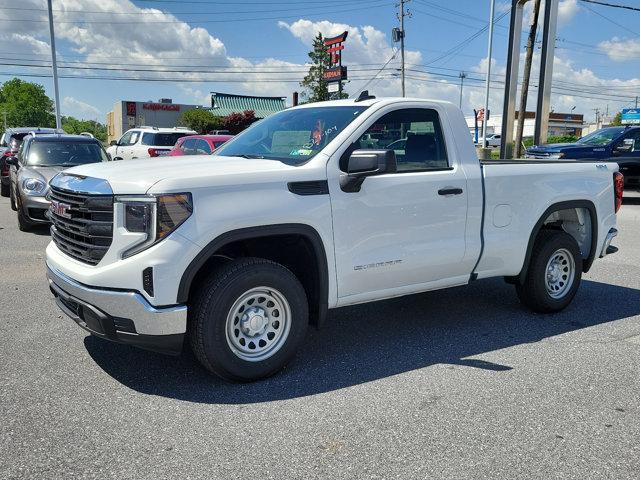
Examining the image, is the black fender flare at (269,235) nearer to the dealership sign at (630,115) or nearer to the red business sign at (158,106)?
the red business sign at (158,106)

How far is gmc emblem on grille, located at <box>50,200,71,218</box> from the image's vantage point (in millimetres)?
3996

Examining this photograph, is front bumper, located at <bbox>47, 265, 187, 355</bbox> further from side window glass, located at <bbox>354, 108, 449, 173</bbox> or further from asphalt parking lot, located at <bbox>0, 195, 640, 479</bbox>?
side window glass, located at <bbox>354, 108, 449, 173</bbox>

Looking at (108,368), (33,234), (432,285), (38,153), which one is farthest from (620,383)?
(38,153)

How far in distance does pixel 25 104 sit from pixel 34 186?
139 m

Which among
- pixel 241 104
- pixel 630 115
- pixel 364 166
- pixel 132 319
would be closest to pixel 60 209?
pixel 132 319

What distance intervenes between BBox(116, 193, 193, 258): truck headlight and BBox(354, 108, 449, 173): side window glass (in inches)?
64.8

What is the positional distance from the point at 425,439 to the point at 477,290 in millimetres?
3672

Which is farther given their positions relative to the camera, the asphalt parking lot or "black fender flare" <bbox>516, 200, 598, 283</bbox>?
"black fender flare" <bbox>516, 200, 598, 283</bbox>

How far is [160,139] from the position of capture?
18844mm

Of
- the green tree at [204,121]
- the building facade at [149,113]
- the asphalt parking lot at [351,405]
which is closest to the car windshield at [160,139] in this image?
the asphalt parking lot at [351,405]

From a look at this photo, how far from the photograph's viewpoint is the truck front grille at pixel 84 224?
3656 millimetres

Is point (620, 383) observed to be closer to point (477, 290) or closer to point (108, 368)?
point (477, 290)

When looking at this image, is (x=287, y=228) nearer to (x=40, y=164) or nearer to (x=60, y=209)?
(x=60, y=209)

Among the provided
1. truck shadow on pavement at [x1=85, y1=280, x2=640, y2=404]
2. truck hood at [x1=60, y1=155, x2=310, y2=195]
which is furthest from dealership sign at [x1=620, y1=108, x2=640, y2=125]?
truck hood at [x1=60, y1=155, x2=310, y2=195]
